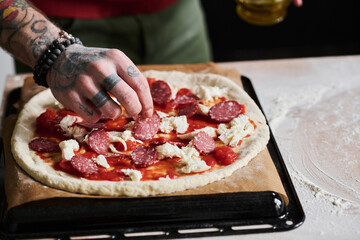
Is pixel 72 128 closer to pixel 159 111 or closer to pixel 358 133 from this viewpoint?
pixel 159 111

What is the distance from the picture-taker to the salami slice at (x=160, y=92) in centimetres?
239

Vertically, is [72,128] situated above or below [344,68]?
above

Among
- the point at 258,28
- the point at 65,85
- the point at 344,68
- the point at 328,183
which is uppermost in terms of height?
the point at 65,85

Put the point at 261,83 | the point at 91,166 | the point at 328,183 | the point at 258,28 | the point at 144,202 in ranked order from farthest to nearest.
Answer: the point at 258,28 → the point at 261,83 → the point at 328,183 → the point at 91,166 → the point at 144,202

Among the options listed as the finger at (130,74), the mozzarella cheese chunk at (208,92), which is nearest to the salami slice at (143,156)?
the finger at (130,74)

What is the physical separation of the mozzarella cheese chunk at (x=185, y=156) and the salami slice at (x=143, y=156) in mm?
29

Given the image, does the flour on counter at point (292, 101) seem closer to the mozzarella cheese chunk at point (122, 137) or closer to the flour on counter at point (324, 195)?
the flour on counter at point (324, 195)

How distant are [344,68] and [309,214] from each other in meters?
1.42

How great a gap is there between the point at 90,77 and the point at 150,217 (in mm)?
575

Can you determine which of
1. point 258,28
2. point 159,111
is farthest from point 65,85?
point 258,28

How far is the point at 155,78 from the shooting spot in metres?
2.59

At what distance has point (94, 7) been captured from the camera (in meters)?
2.88

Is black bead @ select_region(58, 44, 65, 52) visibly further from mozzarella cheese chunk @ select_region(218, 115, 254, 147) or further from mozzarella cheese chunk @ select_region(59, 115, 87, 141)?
mozzarella cheese chunk @ select_region(218, 115, 254, 147)

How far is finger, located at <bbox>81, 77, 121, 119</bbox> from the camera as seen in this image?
6.01 feet
